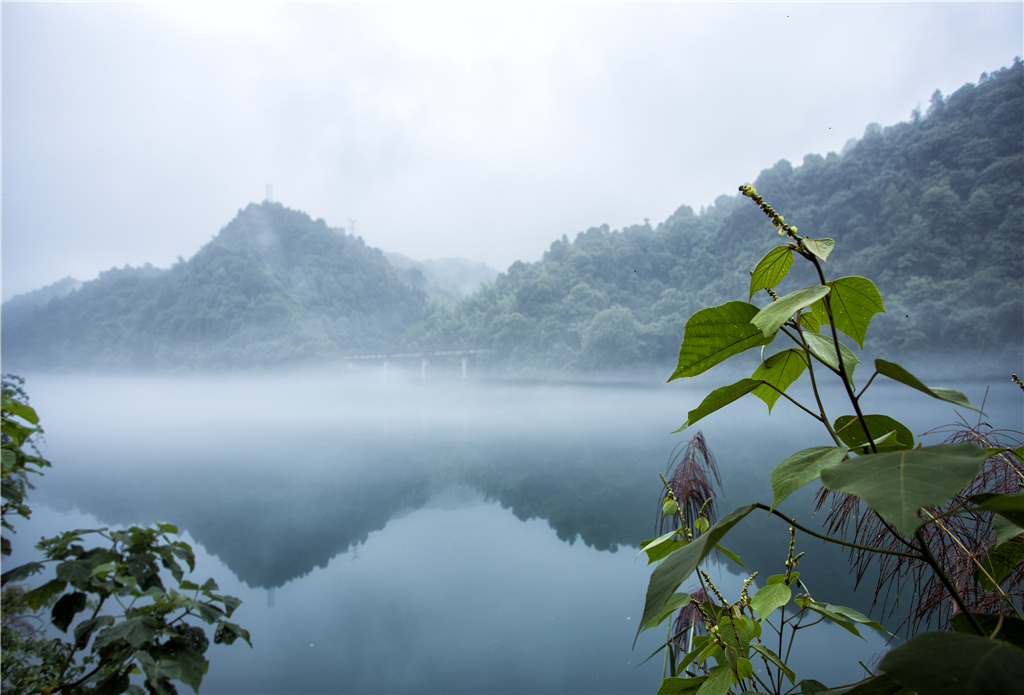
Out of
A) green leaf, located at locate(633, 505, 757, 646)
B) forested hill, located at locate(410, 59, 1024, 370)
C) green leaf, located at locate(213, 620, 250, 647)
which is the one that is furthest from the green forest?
green leaf, located at locate(633, 505, 757, 646)

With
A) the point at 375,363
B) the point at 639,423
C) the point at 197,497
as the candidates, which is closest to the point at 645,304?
the point at 639,423

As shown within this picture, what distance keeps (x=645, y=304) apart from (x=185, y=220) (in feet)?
26.8

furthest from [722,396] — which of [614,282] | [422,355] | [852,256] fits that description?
[422,355]

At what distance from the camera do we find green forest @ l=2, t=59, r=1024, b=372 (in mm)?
3436

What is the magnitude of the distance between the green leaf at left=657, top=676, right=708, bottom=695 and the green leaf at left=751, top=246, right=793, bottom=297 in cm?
34

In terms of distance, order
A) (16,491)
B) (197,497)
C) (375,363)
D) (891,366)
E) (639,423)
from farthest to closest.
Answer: (375,363)
(197,497)
(639,423)
(16,491)
(891,366)

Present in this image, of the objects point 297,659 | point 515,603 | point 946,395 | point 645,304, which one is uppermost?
point 645,304

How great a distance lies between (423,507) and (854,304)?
5152 mm

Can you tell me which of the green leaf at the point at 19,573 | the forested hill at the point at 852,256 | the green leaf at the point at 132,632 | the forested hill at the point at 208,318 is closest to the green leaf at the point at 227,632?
the green leaf at the point at 132,632

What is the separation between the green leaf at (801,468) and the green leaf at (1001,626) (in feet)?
0.32

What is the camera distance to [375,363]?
722 centimetres

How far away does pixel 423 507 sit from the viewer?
16.1 ft

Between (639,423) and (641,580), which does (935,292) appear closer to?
(639,423)

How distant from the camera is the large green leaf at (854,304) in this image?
30cm
